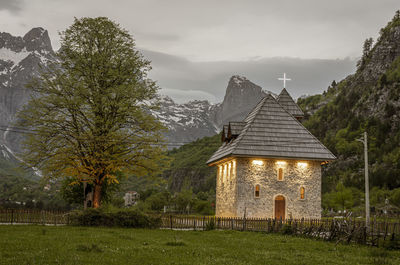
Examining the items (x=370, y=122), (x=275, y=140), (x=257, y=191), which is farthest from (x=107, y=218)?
(x=370, y=122)

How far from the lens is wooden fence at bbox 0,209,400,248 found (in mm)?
19453

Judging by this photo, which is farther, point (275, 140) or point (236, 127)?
point (236, 127)

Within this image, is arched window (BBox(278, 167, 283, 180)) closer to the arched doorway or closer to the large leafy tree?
the arched doorway

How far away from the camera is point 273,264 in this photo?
41.0 ft

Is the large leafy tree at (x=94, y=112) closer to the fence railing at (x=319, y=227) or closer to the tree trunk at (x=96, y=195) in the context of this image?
→ the tree trunk at (x=96, y=195)

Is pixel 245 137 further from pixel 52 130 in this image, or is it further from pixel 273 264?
pixel 273 264

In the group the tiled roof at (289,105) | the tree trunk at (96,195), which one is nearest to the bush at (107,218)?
the tree trunk at (96,195)

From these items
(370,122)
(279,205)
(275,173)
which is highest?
(370,122)

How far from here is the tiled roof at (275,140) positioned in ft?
112

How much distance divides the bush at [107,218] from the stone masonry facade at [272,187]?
10.9m

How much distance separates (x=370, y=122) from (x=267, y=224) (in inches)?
3859

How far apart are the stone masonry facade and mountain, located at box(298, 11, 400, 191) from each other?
2212 inches

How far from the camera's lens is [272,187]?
34562 millimetres

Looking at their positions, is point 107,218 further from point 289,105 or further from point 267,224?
point 289,105
